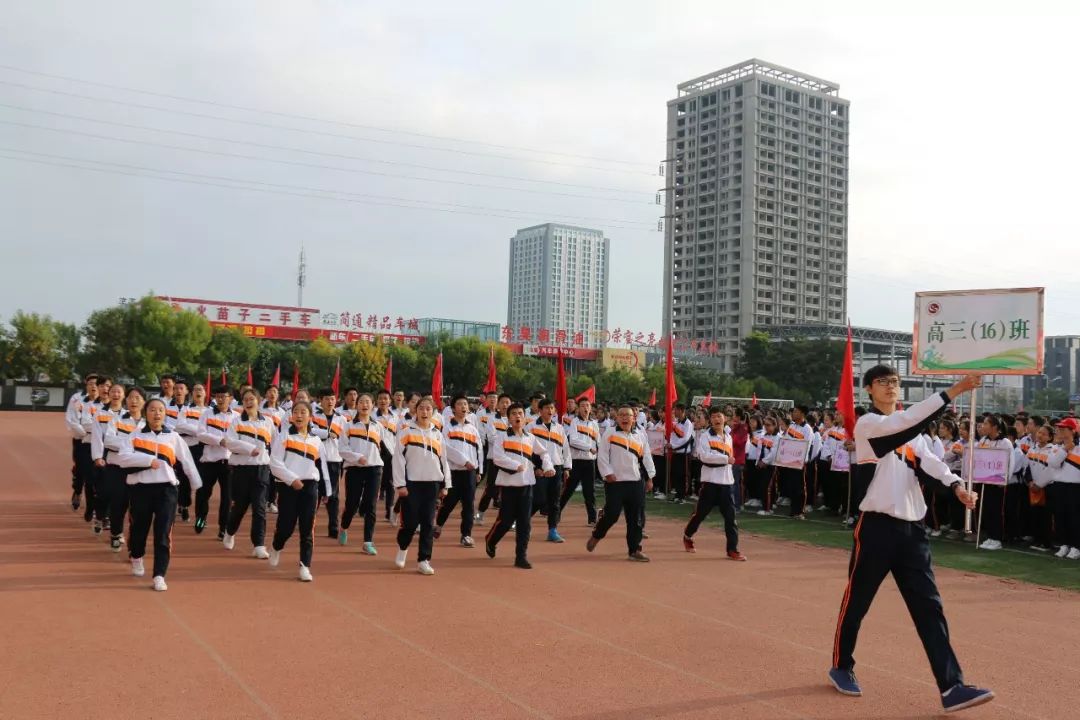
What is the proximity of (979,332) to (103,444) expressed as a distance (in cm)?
1028

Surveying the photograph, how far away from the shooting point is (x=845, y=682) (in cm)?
535

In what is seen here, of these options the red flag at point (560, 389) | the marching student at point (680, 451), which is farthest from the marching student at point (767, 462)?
the red flag at point (560, 389)

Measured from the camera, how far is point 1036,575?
9.84 metres

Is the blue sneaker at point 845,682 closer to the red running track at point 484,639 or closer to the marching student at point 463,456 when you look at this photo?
the red running track at point 484,639

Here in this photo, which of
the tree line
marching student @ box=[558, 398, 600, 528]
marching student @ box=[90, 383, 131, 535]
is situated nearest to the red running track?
marching student @ box=[90, 383, 131, 535]

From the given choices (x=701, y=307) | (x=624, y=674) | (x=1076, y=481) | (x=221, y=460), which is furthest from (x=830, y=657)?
(x=701, y=307)

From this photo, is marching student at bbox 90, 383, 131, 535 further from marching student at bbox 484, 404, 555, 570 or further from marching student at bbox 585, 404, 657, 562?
marching student at bbox 585, 404, 657, 562

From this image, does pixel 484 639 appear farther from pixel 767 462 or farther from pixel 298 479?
pixel 767 462

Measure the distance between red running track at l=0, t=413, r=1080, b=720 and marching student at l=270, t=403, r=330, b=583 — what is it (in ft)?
1.30

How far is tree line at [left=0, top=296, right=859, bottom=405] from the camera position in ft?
168

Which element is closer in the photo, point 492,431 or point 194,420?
point 194,420

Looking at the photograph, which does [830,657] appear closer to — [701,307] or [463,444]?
[463,444]

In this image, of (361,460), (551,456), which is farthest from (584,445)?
(361,460)

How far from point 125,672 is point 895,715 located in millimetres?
4549
